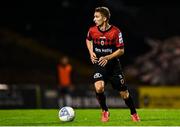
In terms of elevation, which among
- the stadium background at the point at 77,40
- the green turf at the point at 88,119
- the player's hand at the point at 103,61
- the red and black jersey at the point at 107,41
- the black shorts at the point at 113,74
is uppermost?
the stadium background at the point at 77,40

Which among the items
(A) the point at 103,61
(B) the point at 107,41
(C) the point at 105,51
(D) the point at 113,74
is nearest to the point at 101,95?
(D) the point at 113,74

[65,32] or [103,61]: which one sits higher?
[65,32]

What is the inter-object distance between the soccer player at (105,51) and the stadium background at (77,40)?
16.6 meters

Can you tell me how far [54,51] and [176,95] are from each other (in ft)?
29.6

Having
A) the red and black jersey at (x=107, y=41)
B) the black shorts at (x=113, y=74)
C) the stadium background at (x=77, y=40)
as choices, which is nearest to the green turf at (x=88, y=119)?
the black shorts at (x=113, y=74)

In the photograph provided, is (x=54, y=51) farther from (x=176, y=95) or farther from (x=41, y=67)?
(x=176, y=95)

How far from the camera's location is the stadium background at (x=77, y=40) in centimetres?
3103

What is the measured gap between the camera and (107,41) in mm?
13609

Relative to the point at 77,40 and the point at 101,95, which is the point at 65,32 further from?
the point at 101,95

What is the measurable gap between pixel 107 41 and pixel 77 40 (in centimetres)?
1893

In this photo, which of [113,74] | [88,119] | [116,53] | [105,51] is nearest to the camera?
[116,53]

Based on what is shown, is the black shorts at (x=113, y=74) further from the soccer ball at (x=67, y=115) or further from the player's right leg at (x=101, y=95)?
the soccer ball at (x=67, y=115)

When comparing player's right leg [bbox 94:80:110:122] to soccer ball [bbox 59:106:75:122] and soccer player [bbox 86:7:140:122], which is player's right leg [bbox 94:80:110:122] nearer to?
soccer player [bbox 86:7:140:122]

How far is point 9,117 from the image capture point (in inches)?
617
